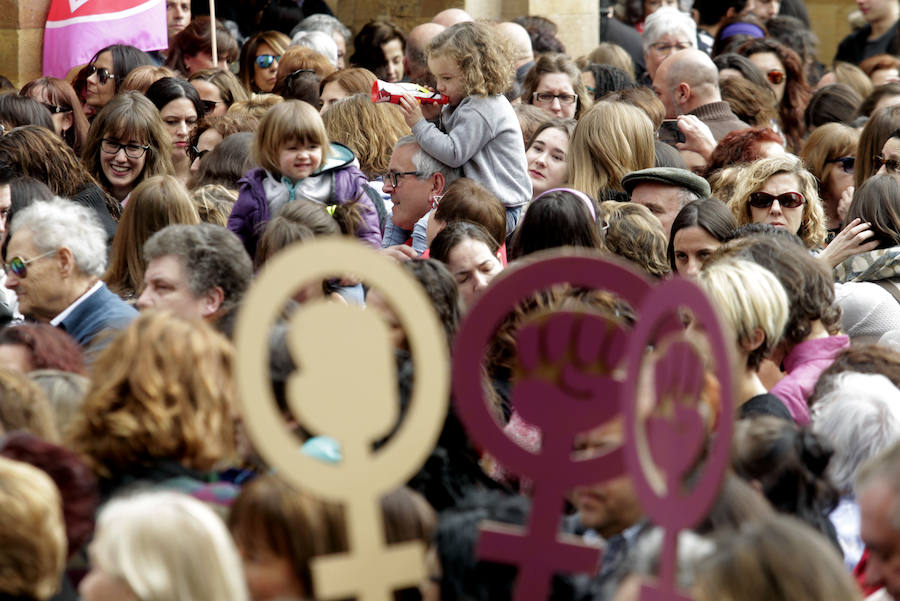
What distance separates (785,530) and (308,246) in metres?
0.76

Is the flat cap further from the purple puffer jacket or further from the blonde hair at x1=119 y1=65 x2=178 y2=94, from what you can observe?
the blonde hair at x1=119 y1=65 x2=178 y2=94

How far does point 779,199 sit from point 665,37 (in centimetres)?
369

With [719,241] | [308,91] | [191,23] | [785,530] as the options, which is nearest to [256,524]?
[785,530]

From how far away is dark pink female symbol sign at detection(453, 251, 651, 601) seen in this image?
6.76 feet

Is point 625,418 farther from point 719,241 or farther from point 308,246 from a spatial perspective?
point 719,241

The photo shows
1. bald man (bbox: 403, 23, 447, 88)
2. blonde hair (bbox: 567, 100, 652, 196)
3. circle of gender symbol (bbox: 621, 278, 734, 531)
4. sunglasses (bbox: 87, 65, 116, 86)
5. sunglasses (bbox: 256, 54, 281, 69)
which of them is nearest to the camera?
circle of gender symbol (bbox: 621, 278, 734, 531)

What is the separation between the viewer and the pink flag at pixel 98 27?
7773 millimetres

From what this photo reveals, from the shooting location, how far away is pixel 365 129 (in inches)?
248

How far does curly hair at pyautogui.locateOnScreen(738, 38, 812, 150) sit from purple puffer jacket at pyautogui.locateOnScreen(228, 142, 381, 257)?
3.56 metres

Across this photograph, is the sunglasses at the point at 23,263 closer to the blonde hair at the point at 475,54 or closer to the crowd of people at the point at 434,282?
the crowd of people at the point at 434,282

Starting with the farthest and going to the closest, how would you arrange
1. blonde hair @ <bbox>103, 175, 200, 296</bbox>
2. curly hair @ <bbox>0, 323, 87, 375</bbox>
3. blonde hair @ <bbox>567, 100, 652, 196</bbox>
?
blonde hair @ <bbox>567, 100, 652, 196</bbox> → blonde hair @ <bbox>103, 175, 200, 296</bbox> → curly hair @ <bbox>0, 323, 87, 375</bbox>

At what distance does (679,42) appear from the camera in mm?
8609

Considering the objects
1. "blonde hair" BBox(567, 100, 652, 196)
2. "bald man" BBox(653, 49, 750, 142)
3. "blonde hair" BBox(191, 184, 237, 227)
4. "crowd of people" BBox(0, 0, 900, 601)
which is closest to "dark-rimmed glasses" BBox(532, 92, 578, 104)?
"crowd of people" BBox(0, 0, 900, 601)

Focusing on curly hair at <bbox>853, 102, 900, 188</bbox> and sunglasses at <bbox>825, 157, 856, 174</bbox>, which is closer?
curly hair at <bbox>853, 102, 900, 188</bbox>
